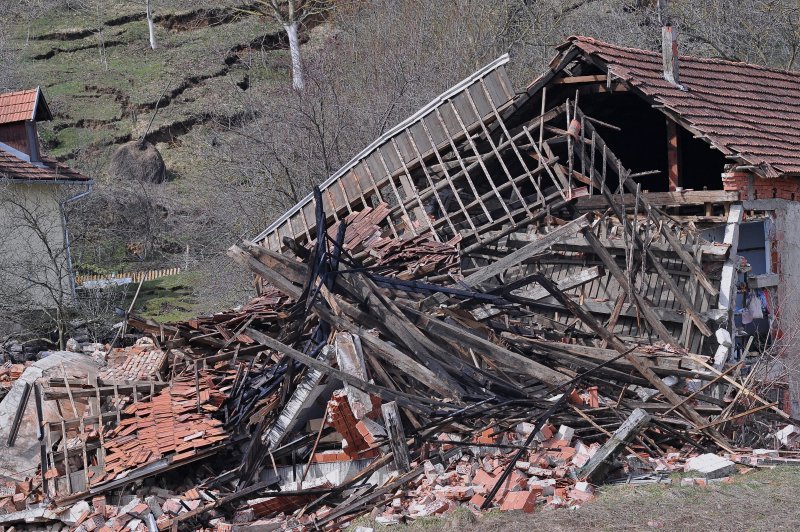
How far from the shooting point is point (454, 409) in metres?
9.78

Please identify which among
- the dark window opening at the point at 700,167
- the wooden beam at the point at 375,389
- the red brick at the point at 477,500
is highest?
the dark window opening at the point at 700,167

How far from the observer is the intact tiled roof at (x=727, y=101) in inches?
552

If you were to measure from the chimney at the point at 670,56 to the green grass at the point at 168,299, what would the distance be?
15.2 m

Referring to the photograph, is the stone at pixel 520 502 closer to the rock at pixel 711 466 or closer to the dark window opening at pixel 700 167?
the rock at pixel 711 466

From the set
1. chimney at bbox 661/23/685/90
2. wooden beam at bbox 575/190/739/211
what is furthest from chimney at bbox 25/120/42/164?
chimney at bbox 661/23/685/90

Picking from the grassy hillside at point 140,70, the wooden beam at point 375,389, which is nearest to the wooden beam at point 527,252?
the wooden beam at point 375,389

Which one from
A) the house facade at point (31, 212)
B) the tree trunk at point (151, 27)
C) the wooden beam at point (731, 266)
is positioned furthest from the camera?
the tree trunk at point (151, 27)

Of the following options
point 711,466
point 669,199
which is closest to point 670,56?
point 669,199

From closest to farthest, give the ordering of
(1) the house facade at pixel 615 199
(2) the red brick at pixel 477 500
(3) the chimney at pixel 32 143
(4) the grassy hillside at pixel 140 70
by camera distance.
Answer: (2) the red brick at pixel 477 500, (1) the house facade at pixel 615 199, (3) the chimney at pixel 32 143, (4) the grassy hillside at pixel 140 70

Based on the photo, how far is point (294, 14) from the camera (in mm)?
40062

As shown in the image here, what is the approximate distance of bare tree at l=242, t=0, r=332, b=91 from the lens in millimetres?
35312

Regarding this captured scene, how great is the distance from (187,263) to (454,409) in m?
24.3

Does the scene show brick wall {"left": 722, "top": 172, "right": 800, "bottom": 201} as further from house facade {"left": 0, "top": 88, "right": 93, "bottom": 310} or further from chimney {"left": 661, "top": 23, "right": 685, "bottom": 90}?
house facade {"left": 0, "top": 88, "right": 93, "bottom": 310}

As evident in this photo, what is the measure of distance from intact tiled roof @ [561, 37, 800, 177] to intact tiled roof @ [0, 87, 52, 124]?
15442mm
